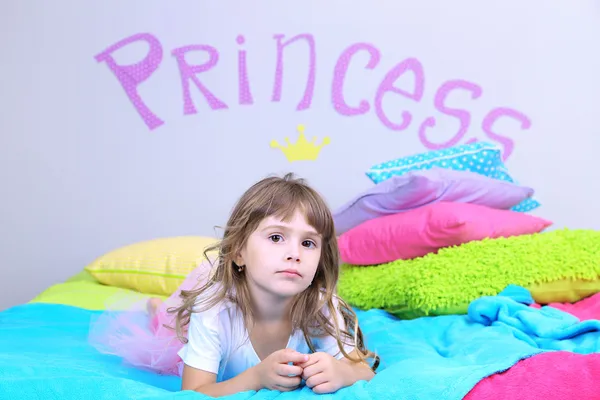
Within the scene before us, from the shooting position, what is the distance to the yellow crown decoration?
109 inches

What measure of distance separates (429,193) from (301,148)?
931 mm

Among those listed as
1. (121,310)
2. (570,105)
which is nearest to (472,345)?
(121,310)

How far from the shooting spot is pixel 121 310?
1.77 metres

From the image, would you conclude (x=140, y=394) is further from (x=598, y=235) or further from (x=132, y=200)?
(x=132, y=200)

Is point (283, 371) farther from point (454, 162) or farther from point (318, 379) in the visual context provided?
point (454, 162)

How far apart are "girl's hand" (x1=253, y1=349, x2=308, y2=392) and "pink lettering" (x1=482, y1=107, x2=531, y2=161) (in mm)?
1901

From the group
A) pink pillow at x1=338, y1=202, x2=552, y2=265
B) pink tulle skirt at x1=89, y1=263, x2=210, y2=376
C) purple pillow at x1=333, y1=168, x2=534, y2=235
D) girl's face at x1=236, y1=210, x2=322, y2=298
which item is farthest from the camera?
purple pillow at x1=333, y1=168, x2=534, y2=235

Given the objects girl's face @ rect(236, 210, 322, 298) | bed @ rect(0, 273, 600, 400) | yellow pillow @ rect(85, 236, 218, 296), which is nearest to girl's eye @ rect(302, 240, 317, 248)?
girl's face @ rect(236, 210, 322, 298)

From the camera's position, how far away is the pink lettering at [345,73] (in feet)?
9.00

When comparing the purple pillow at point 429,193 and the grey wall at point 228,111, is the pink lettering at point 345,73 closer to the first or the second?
the grey wall at point 228,111

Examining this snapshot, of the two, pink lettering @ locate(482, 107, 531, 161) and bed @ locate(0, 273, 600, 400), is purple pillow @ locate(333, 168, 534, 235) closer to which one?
bed @ locate(0, 273, 600, 400)

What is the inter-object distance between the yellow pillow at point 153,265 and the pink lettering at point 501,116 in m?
1.20

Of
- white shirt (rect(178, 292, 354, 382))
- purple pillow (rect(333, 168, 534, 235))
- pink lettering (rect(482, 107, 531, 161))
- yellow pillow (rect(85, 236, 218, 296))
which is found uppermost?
pink lettering (rect(482, 107, 531, 161))

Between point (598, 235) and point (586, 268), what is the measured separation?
14 cm
